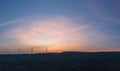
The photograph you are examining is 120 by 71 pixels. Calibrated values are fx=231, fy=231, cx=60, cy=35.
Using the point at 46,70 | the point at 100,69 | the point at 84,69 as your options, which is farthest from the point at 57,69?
the point at 100,69

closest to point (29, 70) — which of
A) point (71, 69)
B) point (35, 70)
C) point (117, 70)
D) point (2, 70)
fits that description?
point (35, 70)

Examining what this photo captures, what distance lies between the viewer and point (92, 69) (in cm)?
7506

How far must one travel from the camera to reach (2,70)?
73.2m

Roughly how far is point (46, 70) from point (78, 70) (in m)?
10.1

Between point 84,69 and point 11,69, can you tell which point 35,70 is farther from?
point 84,69

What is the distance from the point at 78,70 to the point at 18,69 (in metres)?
19.0

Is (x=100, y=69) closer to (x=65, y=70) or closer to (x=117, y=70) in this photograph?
(x=117, y=70)

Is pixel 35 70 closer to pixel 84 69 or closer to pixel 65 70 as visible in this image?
pixel 65 70

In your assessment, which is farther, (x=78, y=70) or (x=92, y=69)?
(x=92, y=69)

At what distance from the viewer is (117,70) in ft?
235

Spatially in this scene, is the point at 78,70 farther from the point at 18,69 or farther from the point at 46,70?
the point at 18,69

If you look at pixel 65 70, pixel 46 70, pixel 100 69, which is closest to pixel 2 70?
pixel 46 70

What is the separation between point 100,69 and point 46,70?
17.8 metres

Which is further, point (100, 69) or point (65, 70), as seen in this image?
point (100, 69)
